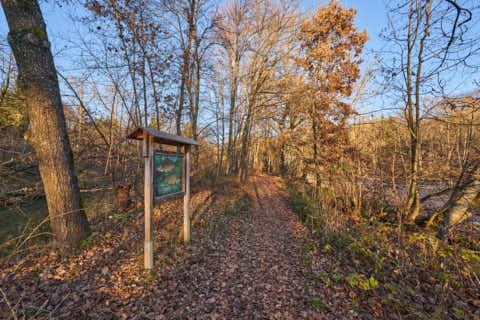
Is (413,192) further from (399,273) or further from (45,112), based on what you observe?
(45,112)

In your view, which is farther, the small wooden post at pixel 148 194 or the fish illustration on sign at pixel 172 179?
the fish illustration on sign at pixel 172 179

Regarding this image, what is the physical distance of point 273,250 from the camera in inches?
206

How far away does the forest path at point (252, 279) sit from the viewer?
312 cm

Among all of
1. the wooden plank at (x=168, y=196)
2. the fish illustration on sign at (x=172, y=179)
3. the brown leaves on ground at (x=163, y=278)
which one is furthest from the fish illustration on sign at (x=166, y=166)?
the brown leaves on ground at (x=163, y=278)

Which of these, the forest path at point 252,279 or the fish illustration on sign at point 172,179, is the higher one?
the fish illustration on sign at point 172,179

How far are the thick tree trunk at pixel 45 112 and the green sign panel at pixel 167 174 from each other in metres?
1.50

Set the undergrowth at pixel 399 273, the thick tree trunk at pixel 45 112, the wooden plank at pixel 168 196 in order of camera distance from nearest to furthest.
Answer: the undergrowth at pixel 399 273
the thick tree trunk at pixel 45 112
the wooden plank at pixel 168 196

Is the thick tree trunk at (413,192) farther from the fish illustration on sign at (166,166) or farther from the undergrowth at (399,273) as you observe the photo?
the fish illustration on sign at (166,166)

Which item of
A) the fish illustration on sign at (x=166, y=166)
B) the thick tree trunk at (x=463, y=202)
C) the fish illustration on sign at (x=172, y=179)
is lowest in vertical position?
the thick tree trunk at (x=463, y=202)

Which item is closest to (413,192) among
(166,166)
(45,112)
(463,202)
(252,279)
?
(463,202)

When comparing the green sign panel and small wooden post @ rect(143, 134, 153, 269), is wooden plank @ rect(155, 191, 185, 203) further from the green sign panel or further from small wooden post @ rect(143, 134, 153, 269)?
small wooden post @ rect(143, 134, 153, 269)

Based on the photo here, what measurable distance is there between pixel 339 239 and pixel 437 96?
429 centimetres

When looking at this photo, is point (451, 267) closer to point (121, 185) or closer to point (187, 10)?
point (121, 185)

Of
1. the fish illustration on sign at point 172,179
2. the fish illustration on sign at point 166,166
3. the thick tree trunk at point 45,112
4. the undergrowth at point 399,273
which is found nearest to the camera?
the undergrowth at point 399,273
